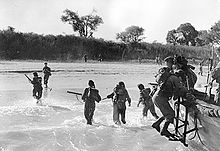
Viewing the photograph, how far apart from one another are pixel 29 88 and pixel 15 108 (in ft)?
20.0

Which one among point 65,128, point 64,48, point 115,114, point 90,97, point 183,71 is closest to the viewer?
point 183,71

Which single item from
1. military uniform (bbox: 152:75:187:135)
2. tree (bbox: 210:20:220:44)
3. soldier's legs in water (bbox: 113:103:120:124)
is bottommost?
soldier's legs in water (bbox: 113:103:120:124)

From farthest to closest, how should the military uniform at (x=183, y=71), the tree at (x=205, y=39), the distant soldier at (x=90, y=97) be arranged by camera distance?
1. the tree at (x=205, y=39)
2. the distant soldier at (x=90, y=97)
3. the military uniform at (x=183, y=71)

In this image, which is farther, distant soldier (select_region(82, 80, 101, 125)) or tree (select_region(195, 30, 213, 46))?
tree (select_region(195, 30, 213, 46))

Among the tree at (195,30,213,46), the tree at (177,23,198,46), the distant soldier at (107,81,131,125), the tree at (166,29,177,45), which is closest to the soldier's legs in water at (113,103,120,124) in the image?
the distant soldier at (107,81,131,125)

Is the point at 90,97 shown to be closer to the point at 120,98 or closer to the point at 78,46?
the point at 120,98

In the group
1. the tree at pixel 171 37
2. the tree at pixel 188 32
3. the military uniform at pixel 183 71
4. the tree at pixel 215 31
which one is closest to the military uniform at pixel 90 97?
the military uniform at pixel 183 71

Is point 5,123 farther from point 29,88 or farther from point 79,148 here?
point 29,88

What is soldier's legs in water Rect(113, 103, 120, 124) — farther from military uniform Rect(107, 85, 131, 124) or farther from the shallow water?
the shallow water

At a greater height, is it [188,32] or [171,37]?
[188,32]

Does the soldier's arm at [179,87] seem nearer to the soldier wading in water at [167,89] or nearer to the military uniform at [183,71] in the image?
the soldier wading in water at [167,89]

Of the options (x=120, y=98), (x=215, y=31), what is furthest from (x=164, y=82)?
(x=215, y=31)

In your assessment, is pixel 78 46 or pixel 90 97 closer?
pixel 90 97

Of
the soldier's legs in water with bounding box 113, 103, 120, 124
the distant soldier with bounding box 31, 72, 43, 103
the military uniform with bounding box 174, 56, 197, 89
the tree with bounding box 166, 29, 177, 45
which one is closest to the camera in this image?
the military uniform with bounding box 174, 56, 197, 89
